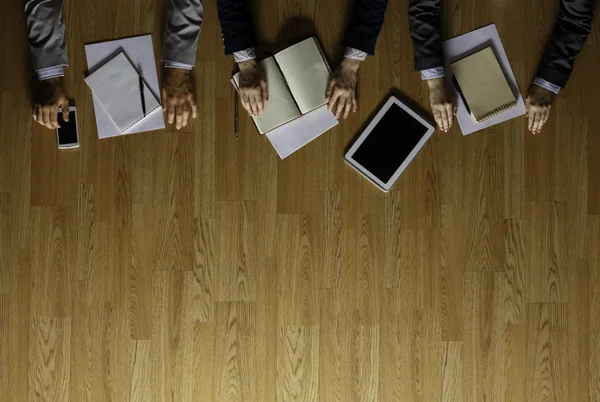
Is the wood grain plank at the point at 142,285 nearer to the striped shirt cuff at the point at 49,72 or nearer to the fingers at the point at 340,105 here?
the striped shirt cuff at the point at 49,72

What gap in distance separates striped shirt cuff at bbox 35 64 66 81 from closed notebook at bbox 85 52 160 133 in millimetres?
83

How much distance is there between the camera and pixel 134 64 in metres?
1.57

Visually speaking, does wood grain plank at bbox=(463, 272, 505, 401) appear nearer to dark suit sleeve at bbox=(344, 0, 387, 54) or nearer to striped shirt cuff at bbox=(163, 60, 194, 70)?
dark suit sleeve at bbox=(344, 0, 387, 54)

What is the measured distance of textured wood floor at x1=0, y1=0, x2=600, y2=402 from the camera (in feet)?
5.15

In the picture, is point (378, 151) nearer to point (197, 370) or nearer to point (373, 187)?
point (373, 187)

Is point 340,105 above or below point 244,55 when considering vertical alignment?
below

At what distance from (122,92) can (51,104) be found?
203 mm

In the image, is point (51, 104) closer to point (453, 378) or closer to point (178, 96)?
point (178, 96)

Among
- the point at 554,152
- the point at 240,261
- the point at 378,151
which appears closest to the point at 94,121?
the point at 240,261

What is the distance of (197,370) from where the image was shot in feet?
5.16

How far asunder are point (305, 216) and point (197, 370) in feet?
1.77

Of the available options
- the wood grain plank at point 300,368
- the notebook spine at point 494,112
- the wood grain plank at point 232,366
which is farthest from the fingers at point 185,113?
the notebook spine at point 494,112

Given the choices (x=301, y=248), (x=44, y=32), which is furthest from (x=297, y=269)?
(x=44, y=32)

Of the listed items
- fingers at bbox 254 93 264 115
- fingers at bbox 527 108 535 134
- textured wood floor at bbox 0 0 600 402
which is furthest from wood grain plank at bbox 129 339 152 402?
fingers at bbox 527 108 535 134
